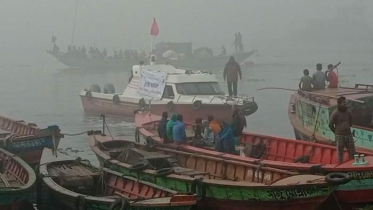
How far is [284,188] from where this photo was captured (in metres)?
10.8

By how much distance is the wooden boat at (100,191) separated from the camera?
35.5 feet

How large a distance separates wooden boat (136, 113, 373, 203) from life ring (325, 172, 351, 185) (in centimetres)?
54

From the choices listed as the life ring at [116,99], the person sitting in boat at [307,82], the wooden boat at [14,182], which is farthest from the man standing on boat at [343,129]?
the life ring at [116,99]

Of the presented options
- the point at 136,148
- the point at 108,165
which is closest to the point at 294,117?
the point at 136,148

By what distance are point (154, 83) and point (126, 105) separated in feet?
7.24

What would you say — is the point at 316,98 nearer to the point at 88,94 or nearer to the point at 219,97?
the point at 219,97

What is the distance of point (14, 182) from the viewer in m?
13.7

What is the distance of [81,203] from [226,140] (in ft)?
12.6

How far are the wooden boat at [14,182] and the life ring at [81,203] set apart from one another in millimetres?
1012

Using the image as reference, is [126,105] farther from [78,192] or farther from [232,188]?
[232,188]

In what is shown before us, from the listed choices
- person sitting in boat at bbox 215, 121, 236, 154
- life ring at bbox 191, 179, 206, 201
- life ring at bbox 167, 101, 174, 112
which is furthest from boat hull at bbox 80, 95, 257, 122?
life ring at bbox 191, 179, 206, 201

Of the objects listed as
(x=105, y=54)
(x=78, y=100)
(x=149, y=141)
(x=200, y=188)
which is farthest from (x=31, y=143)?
(x=105, y=54)

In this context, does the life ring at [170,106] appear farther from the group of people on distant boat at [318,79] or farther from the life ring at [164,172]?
the life ring at [164,172]

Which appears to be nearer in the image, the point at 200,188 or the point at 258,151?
the point at 200,188
